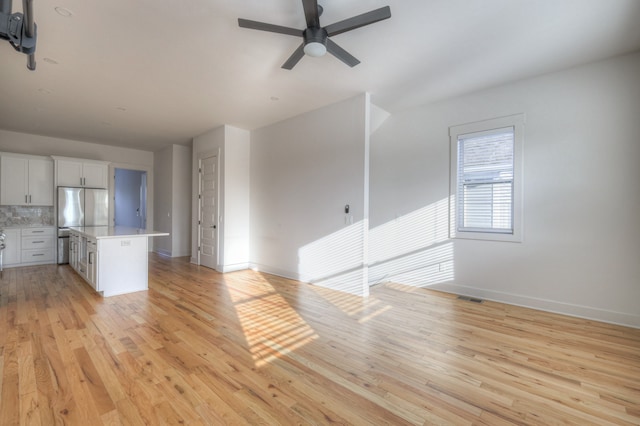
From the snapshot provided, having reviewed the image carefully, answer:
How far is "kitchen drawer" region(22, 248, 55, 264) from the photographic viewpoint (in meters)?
5.78

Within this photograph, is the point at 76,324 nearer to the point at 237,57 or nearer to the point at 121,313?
the point at 121,313

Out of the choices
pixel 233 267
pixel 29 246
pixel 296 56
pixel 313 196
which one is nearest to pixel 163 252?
pixel 29 246

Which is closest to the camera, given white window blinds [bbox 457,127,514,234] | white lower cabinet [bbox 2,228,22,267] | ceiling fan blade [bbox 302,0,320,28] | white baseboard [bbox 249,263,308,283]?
ceiling fan blade [bbox 302,0,320,28]

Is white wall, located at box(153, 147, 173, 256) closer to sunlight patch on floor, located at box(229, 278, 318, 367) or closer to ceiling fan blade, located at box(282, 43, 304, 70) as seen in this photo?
sunlight patch on floor, located at box(229, 278, 318, 367)

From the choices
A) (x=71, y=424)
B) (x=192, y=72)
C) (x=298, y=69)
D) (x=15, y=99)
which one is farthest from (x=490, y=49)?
(x=15, y=99)

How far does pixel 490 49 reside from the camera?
9.50 ft

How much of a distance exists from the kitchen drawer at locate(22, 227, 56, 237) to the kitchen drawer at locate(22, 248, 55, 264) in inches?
12.9

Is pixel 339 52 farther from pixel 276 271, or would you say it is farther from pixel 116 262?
pixel 116 262

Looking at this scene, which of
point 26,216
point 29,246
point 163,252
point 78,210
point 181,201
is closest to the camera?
point 29,246

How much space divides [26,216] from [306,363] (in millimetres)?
7446

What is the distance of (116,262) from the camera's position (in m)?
4.04

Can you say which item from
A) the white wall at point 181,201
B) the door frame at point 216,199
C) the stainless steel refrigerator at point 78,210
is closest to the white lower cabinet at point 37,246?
the stainless steel refrigerator at point 78,210

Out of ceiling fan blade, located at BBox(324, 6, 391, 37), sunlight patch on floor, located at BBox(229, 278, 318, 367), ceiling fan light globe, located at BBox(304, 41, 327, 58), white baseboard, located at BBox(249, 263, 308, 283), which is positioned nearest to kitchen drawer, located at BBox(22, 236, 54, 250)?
white baseboard, located at BBox(249, 263, 308, 283)

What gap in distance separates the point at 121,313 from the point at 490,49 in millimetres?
4938
